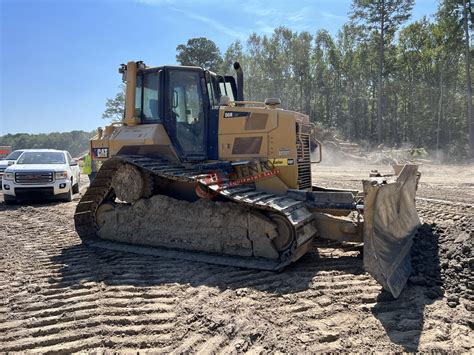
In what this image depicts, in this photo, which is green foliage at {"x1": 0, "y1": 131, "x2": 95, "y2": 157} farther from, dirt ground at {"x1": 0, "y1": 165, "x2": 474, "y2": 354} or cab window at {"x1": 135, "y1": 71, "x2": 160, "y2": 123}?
dirt ground at {"x1": 0, "y1": 165, "x2": 474, "y2": 354}

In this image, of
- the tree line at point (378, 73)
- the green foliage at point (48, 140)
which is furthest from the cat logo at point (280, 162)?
the green foliage at point (48, 140)

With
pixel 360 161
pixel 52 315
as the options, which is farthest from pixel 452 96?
pixel 52 315

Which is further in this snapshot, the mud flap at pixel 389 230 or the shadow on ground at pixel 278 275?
the mud flap at pixel 389 230

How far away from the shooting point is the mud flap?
4012 millimetres

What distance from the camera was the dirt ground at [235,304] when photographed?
3158 millimetres

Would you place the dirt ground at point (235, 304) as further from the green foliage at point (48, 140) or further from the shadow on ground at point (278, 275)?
the green foliage at point (48, 140)

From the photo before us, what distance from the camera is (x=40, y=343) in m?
3.19

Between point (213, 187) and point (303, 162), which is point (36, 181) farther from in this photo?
point (303, 162)

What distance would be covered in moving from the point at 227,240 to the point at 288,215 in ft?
3.23

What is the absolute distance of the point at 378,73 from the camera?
40250 mm

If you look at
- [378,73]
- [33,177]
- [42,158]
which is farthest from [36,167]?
[378,73]

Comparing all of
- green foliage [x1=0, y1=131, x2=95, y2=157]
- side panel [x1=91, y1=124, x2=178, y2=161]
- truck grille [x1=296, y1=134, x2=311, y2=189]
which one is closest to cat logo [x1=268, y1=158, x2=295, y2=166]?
truck grille [x1=296, y1=134, x2=311, y2=189]

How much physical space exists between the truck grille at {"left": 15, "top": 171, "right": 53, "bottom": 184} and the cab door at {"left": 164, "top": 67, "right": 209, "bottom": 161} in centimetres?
611

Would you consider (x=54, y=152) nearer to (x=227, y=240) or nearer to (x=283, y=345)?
(x=227, y=240)
